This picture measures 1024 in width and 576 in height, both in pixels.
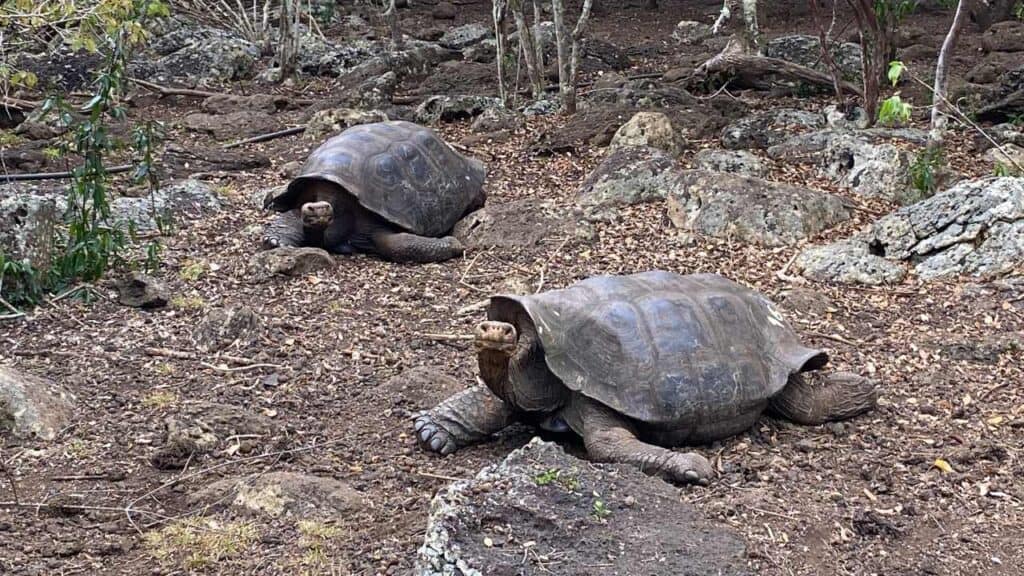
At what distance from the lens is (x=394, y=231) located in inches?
271

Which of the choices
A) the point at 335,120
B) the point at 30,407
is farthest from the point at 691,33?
the point at 30,407

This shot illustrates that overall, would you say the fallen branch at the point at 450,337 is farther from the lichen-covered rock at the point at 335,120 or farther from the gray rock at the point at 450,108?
the gray rock at the point at 450,108

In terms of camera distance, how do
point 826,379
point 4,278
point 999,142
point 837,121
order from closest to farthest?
point 826,379 → point 4,278 → point 999,142 → point 837,121

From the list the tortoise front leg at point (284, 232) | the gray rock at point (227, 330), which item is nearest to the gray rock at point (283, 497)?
the gray rock at point (227, 330)

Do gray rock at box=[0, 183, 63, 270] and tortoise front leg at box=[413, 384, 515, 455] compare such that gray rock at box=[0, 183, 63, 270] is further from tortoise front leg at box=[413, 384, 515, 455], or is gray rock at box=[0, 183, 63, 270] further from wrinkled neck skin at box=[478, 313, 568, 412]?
wrinkled neck skin at box=[478, 313, 568, 412]

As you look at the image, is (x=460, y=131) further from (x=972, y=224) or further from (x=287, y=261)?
(x=972, y=224)

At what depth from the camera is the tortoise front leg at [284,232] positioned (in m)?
6.64

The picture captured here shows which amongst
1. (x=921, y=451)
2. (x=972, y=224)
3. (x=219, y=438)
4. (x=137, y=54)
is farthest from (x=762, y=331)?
(x=137, y=54)

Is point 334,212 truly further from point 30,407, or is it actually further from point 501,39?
point 501,39

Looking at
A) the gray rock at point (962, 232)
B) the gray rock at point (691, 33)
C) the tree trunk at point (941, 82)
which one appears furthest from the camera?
the gray rock at point (691, 33)

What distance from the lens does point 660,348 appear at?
382cm

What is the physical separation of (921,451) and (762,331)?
27.2 inches

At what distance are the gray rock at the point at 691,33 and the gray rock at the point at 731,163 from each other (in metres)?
6.80

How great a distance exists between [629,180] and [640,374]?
3.63 m
